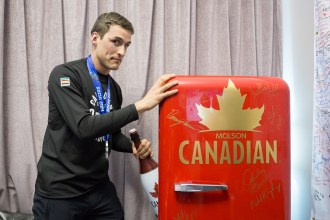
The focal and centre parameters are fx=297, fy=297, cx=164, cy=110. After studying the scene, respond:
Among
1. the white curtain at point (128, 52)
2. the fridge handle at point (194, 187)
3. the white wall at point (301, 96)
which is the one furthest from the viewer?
the white wall at point (301, 96)

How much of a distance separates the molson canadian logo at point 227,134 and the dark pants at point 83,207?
50cm

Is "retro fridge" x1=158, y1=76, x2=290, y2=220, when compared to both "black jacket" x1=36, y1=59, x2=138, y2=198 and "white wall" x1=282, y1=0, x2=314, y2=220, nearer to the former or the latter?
"black jacket" x1=36, y1=59, x2=138, y2=198

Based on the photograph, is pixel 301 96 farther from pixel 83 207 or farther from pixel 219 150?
pixel 83 207

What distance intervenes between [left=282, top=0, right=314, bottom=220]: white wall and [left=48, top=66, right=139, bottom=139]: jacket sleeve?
3.37ft

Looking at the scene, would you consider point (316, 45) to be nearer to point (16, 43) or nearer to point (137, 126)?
point (137, 126)

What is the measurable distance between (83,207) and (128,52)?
0.77 m

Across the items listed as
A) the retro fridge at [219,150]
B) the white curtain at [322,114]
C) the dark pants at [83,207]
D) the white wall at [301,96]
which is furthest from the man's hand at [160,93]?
the white wall at [301,96]

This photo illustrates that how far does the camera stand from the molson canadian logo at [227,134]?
92 centimetres

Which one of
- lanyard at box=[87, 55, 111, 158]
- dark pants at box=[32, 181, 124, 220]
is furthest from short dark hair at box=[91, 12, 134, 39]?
dark pants at box=[32, 181, 124, 220]

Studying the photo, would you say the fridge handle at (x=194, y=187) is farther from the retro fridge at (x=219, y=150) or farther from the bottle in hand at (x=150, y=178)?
the bottle in hand at (x=150, y=178)

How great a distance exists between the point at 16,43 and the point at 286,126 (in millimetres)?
1273

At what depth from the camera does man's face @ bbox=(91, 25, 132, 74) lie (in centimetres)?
116

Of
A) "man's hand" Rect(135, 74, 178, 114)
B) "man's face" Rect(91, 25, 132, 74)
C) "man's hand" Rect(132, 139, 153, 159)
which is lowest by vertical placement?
"man's hand" Rect(132, 139, 153, 159)

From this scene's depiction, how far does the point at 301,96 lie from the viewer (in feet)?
5.22
